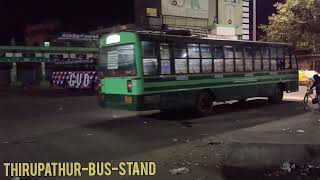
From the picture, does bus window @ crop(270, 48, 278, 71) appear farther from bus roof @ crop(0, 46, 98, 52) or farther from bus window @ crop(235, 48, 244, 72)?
bus roof @ crop(0, 46, 98, 52)

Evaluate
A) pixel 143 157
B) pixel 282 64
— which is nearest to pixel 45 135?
pixel 143 157

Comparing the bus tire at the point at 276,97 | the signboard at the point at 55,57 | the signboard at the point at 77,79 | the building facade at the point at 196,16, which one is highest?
the building facade at the point at 196,16

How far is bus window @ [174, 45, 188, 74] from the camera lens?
603 inches

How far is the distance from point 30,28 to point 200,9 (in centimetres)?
1483

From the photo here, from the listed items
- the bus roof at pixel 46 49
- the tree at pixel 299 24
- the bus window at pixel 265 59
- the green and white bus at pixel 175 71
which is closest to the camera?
the green and white bus at pixel 175 71

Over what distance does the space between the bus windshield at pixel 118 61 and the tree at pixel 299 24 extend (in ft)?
63.8

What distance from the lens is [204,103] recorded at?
16.4 metres

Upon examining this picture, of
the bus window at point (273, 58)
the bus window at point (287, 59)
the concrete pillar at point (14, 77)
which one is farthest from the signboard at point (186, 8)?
the concrete pillar at point (14, 77)

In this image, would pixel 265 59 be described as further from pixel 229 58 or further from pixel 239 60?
pixel 229 58

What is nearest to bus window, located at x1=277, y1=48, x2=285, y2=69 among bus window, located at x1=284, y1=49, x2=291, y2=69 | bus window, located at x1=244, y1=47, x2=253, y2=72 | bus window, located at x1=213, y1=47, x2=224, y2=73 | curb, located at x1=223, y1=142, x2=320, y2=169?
bus window, located at x1=284, y1=49, x2=291, y2=69

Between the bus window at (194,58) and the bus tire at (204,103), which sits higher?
the bus window at (194,58)

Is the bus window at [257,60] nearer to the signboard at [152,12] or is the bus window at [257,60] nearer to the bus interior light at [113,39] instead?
the bus interior light at [113,39]

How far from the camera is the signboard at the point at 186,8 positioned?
1210 inches

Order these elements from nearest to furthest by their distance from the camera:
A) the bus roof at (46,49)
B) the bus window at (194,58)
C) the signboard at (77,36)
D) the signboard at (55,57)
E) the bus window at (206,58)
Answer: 1. the bus window at (194,58)
2. the bus window at (206,58)
3. the bus roof at (46,49)
4. the signboard at (55,57)
5. the signboard at (77,36)
